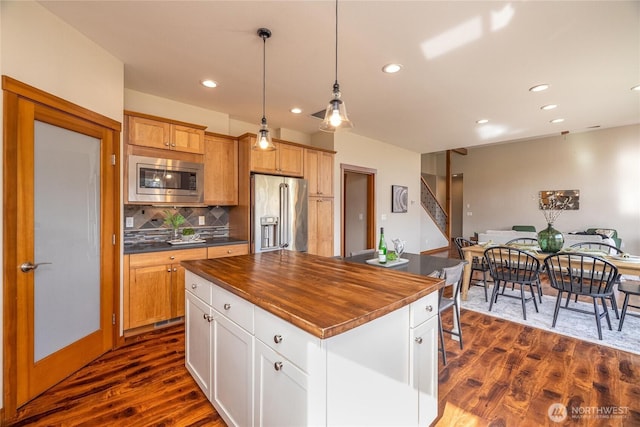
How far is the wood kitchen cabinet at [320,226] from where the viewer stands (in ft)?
14.5

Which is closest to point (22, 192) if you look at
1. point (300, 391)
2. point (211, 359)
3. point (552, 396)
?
point (211, 359)

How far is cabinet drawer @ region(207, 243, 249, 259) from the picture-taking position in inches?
131

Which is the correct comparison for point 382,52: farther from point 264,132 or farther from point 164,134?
point 164,134

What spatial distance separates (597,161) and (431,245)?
4394 mm

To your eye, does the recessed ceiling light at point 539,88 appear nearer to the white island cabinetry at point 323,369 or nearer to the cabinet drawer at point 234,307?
the white island cabinetry at point 323,369

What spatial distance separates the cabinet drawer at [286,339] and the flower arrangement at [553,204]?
8285 millimetres

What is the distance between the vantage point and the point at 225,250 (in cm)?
346

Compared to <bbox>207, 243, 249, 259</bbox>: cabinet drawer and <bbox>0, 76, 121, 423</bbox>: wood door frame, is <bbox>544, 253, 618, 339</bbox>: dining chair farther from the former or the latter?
<bbox>0, 76, 121, 423</bbox>: wood door frame

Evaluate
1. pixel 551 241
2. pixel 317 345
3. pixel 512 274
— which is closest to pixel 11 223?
pixel 317 345

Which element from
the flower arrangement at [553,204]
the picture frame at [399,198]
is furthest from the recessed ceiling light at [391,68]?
the flower arrangement at [553,204]

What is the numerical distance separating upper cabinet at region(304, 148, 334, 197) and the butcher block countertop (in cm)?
236

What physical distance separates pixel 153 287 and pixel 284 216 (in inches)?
67.8

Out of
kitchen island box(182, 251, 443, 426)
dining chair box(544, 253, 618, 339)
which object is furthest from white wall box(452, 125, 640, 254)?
kitchen island box(182, 251, 443, 426)

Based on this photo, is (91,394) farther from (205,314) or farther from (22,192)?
(22,192)
